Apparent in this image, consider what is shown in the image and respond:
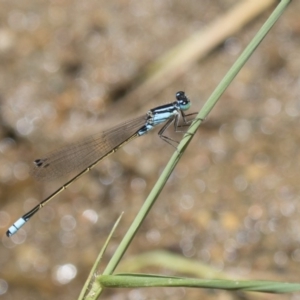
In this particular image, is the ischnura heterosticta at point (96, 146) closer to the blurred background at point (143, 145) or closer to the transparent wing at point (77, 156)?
the transparent wing at point (77, 156)

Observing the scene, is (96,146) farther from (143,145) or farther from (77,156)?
(143,145)

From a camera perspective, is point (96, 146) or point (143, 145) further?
point (143, 145)

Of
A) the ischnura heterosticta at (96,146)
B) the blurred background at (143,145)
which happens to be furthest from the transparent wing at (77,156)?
the blurred background at (143,145)

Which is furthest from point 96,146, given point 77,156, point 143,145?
point 143,145

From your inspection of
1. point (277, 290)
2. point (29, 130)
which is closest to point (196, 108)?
point (29, 130)

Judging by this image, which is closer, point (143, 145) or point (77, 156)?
point (77, 156)

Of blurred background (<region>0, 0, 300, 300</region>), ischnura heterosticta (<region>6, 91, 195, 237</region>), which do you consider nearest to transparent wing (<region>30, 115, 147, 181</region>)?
ischnura heterosticta (<region>6, 91, 195, 237</region>)

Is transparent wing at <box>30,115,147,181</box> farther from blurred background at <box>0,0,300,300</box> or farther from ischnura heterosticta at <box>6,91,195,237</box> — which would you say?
blurred background at <box>0,0,300,300</box>

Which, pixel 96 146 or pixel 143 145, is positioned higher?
pixel 143 145

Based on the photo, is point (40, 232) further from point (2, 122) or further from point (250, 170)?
point (250, 170)
